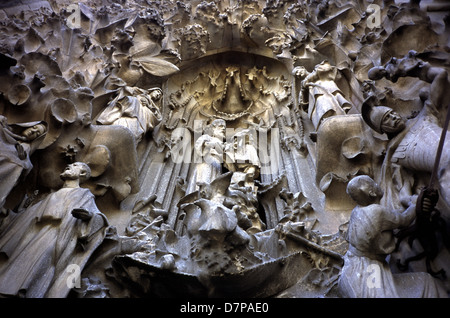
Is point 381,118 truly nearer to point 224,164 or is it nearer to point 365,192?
point 365,192

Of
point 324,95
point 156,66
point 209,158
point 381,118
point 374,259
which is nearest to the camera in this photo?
point 374,259

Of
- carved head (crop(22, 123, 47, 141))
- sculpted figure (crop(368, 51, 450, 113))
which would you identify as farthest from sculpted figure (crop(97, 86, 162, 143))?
sculpted figure (crop(368, 51, 450, 113))

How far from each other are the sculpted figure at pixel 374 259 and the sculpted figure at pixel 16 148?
296cm

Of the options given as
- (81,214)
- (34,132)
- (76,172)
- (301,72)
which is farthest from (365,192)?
(301,72)

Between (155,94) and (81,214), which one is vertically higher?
(155,94)

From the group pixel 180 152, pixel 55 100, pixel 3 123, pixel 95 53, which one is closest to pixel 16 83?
pixel 55 100

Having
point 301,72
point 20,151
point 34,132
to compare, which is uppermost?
point 301,72

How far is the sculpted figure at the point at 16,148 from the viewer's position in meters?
3.78

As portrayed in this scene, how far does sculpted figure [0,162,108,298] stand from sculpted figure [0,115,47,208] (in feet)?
1.13

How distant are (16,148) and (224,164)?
2.93m

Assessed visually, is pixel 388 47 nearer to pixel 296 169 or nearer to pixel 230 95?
pixel 296 169

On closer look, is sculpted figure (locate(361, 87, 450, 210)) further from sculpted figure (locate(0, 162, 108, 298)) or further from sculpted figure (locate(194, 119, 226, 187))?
sculpted figure (locate(0, 162, 108, 298))

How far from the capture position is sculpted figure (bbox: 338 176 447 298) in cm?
305

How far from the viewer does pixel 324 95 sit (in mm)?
5879
